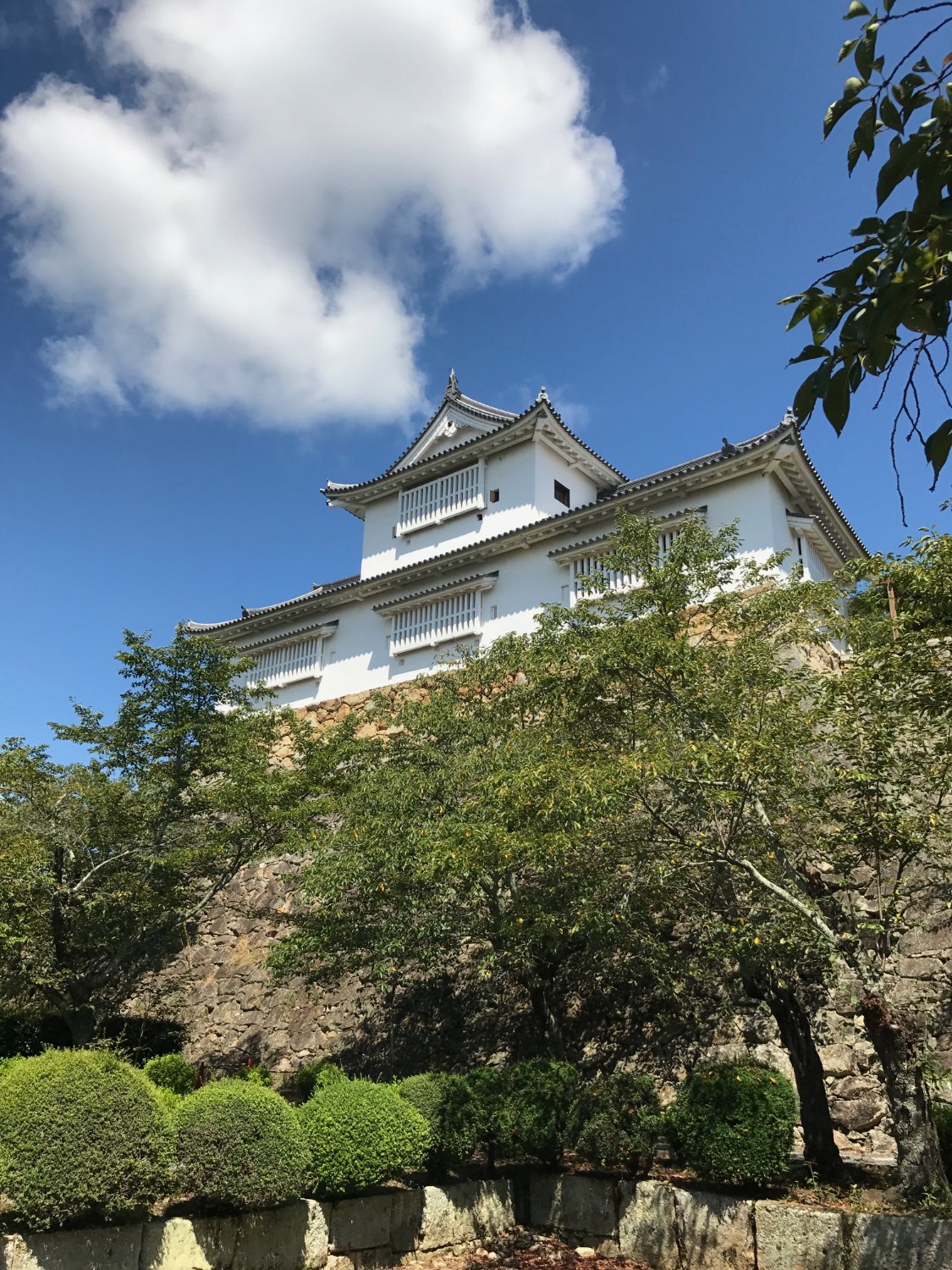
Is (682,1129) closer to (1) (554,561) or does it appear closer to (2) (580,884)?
(2) (580,884)

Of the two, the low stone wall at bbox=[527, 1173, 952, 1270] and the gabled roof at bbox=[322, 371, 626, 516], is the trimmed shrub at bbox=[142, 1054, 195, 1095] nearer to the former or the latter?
the low stone wall at bbox=[527, 1173, 952, 1270]

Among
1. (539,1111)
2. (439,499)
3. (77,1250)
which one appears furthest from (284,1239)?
(439,499)

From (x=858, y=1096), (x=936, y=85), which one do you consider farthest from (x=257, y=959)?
(x=936, y=85)

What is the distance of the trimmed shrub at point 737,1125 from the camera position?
6.99m

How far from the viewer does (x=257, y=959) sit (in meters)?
16.3

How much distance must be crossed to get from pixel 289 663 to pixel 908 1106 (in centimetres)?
1859

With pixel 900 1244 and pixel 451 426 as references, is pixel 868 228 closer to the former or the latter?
pixel 900 1244

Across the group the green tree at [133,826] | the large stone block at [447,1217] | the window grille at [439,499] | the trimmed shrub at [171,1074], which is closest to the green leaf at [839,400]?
the large stone block at [447,1217]

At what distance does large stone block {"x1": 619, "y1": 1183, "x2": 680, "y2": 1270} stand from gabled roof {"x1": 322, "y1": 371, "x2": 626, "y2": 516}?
15300mm

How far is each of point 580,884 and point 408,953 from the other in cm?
259

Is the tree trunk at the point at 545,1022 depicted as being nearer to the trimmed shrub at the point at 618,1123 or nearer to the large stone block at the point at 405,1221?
the trimmed shrub at the point at 618,1123

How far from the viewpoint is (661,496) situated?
16969 mm

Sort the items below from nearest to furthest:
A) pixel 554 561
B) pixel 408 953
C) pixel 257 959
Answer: pixel 408 953
pixel 257 959
pixel 554 561

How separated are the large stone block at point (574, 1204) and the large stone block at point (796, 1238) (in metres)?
1.39
